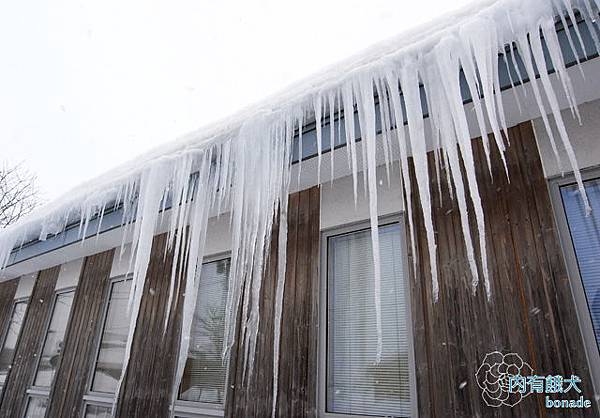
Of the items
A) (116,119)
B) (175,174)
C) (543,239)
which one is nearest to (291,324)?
(175,174)

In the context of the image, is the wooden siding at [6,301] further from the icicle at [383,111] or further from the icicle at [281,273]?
the icicle at [383,111]

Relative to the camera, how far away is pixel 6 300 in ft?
18.7

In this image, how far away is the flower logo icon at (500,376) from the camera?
1735 mm

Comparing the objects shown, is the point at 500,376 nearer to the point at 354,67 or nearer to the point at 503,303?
the point at 503,303

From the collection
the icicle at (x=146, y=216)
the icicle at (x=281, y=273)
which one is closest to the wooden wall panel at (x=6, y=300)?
the icicle at (x=146, y=216)

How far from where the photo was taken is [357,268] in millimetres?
2500

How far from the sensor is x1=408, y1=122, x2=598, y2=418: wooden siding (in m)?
1.72

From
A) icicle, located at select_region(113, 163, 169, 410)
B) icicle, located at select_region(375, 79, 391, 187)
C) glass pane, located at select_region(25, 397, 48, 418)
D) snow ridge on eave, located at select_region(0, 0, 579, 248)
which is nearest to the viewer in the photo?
snow ridge on eave, located at select_region(0, 0, 579, 248)

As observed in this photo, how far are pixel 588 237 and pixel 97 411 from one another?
13.7ft

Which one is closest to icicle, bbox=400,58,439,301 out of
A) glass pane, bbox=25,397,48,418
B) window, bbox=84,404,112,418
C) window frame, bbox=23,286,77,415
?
window, bbox=84,404,112,418

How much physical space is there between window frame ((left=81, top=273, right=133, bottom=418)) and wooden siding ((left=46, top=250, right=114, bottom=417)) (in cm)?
2

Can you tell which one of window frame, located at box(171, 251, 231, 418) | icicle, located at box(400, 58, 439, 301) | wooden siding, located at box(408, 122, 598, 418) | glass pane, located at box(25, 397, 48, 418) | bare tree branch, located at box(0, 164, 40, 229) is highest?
bare tree branch, located at box(0, 164, 40, 229)

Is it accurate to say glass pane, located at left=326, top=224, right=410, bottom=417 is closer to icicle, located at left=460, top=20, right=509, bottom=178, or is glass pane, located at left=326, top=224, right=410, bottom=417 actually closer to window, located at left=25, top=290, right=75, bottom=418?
icicle, located at left=460, top=20, right=509, bottom=178

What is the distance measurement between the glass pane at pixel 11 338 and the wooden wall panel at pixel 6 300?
9cm
